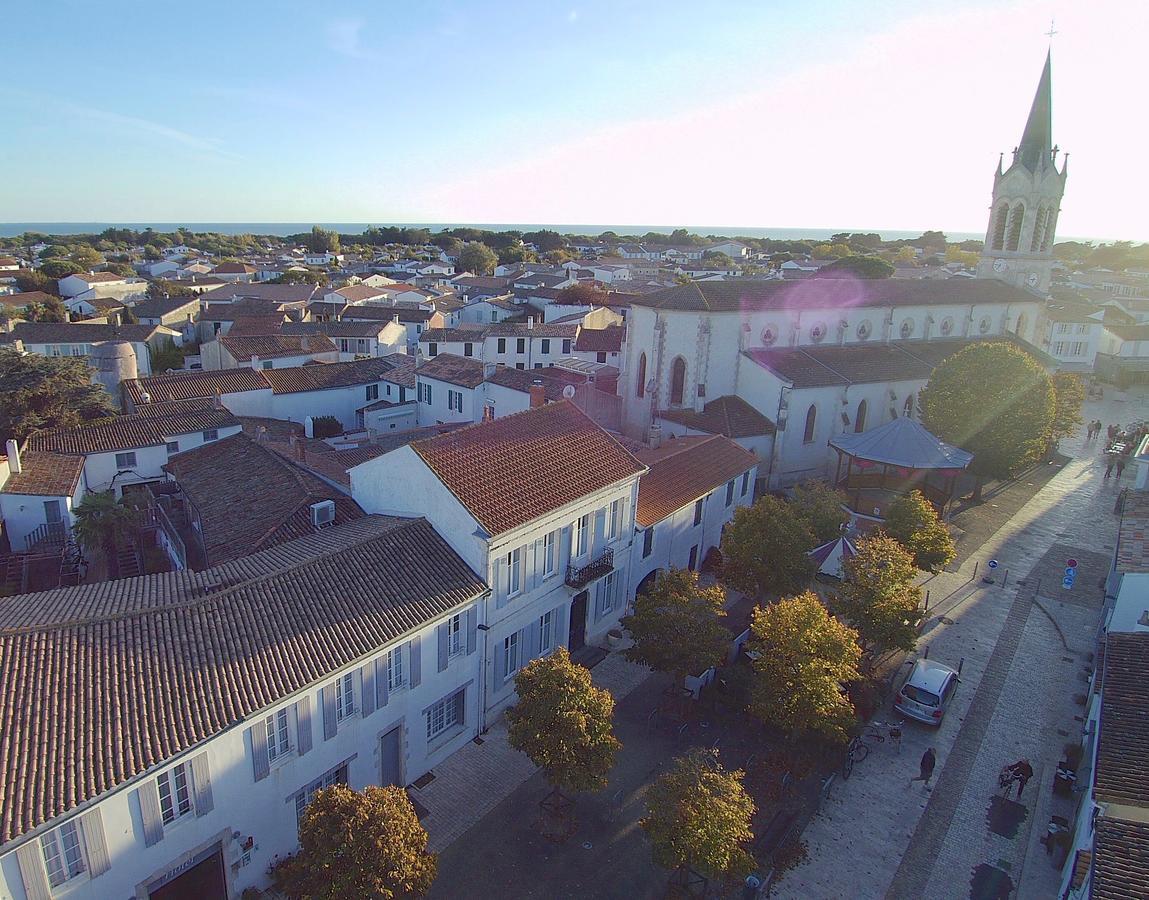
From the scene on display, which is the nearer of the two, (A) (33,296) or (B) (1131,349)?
(B) (1131,349)

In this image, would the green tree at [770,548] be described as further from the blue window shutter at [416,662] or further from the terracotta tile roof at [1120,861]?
the blue window shutter at [416,662]

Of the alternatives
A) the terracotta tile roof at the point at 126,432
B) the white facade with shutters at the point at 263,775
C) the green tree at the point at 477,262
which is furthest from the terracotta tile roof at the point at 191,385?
the green tree at the point at 477,262

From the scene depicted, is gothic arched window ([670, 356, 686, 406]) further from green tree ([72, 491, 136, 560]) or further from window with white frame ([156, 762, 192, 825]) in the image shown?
window with white frame ([156, 762, 192, 825])

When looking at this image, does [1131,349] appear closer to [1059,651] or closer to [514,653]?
[1059,651]

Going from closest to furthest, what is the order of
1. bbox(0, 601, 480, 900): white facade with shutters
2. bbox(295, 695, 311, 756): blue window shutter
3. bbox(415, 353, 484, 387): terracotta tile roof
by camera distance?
bbox(0, 601, 480, 900): white facade with shutters
bbox(295, 695, 311, 756): blue window shutter
bbox(415, 353, 484, 387): terracotta tile roof

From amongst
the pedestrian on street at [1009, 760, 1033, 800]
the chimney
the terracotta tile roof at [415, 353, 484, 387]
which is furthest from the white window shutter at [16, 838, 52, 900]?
the terracotta tile roof at [415, 353, 484, 387]

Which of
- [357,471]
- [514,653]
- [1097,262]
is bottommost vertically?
[514,653]

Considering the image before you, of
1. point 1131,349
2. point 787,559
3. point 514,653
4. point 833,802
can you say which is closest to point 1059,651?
point 787,559
